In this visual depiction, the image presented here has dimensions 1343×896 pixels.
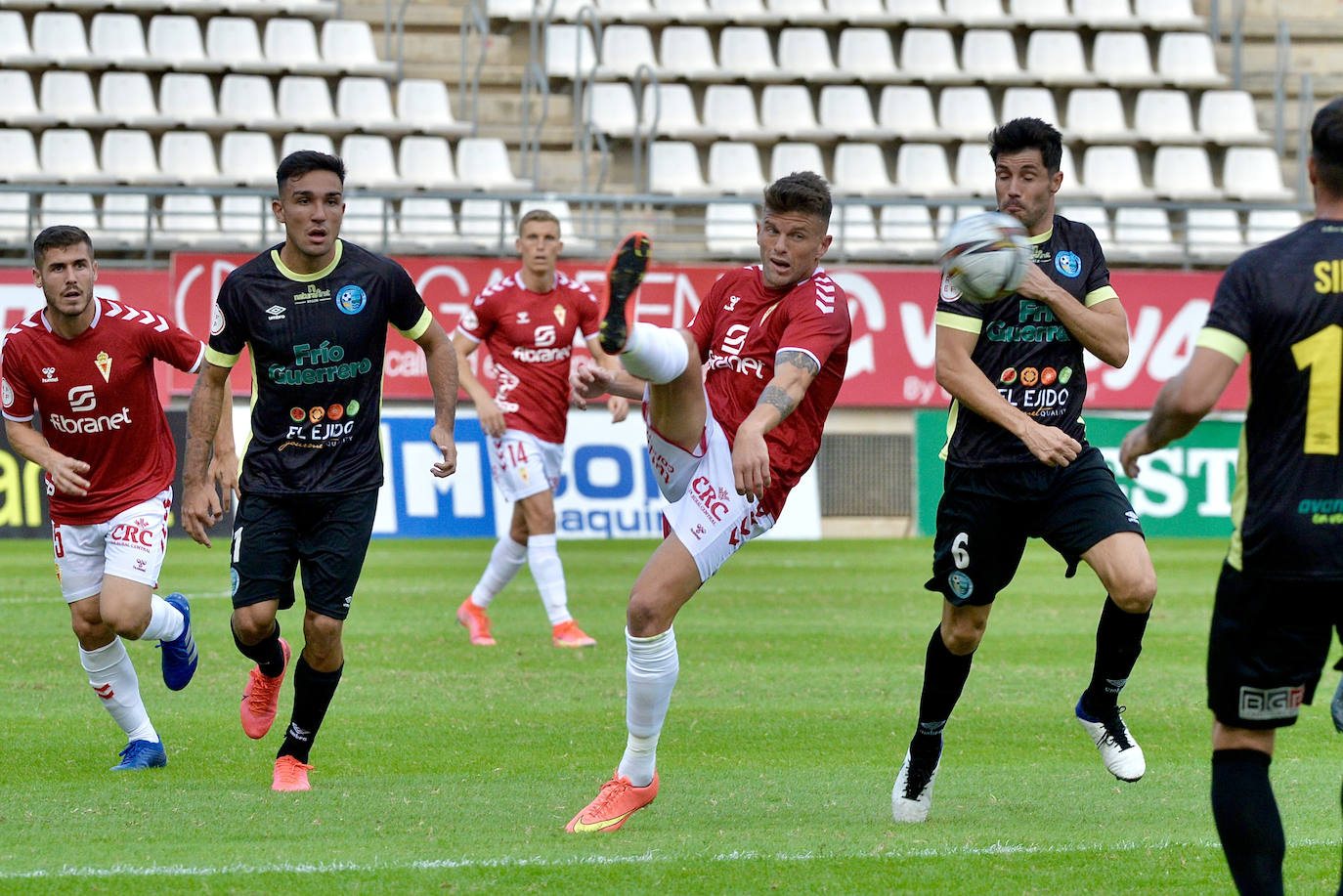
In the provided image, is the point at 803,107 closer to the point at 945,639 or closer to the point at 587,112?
the point at 587,112

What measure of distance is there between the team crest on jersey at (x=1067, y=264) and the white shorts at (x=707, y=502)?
55.8 inches

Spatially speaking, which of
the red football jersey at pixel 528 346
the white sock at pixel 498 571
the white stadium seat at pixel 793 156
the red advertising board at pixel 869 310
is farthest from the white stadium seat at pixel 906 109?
the white sock at pixel 498 571

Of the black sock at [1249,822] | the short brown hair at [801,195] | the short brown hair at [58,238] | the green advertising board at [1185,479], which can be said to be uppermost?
the short brown hair at [801,195]

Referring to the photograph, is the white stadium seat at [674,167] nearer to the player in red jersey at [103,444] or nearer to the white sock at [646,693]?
the player in red jersey at [103,444]

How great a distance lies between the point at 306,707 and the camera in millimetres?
6730

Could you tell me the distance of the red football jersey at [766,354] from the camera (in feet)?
19.9

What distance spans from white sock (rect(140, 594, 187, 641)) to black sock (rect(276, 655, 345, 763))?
3.09ft

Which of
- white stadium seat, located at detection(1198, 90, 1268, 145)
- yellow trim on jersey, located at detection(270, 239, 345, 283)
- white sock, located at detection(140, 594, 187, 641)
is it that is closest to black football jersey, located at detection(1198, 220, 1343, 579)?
yellow trim on jersey, located at detection(270, 239, 345, 283)

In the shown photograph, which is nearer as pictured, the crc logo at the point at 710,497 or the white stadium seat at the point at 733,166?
the crc logo at the point at 710,497

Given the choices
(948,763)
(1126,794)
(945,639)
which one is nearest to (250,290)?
(945,639)

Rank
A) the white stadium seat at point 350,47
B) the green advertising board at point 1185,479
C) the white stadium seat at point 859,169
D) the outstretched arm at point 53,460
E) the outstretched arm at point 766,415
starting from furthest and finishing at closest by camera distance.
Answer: the white stadium seat at point 350,47, the white stadium seat at point 859,169, the green advertising board at point 1185,479, the outstretched arm at point 53,460, the outstretched arm at point 766,415

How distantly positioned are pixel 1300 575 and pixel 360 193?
16664mm

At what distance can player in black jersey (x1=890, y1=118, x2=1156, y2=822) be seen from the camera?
5980 millimetres

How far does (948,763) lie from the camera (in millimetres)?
7262
